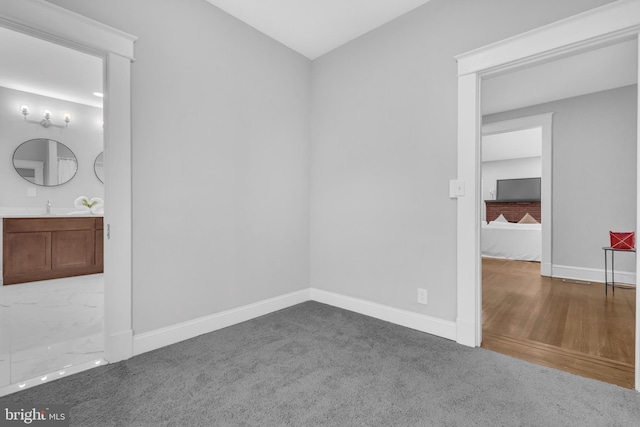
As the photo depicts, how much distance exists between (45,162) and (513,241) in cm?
803

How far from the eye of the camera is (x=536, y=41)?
6.10 feet

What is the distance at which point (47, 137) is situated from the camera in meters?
4.53

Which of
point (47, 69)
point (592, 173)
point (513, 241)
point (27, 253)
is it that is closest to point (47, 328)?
point (27, 253)

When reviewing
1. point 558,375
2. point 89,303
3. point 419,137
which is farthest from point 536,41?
point 89,303

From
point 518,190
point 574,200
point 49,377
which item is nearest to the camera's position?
point 49,377

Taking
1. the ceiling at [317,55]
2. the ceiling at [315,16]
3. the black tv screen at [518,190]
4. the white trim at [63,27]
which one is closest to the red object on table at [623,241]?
the ceiling at [317,55]

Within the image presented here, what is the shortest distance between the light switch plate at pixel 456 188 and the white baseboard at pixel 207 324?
175 centimetres

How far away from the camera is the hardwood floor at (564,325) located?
1.87m

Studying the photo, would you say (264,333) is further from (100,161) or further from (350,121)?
(100,161)

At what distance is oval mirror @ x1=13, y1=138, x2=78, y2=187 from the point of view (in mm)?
4312

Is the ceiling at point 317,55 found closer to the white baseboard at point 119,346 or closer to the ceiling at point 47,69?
the ceiling at point 47,69

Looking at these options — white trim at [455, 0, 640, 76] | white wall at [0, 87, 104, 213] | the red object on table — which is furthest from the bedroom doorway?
white wall at [0, 87, 104, 213]

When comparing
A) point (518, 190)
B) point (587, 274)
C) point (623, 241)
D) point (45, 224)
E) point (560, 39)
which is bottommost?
point (587, 274)

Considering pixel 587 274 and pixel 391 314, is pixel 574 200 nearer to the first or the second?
pixel 587 274
